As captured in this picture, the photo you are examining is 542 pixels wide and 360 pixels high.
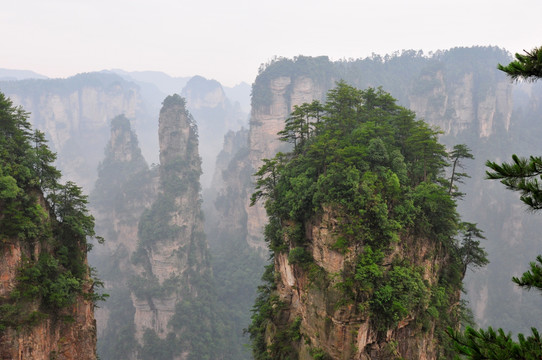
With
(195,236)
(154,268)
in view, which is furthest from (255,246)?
(154,268)

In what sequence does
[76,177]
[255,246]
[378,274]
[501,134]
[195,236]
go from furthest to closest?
[76,177] < [501,134] < [255,246] < [195,236] < [378,274]

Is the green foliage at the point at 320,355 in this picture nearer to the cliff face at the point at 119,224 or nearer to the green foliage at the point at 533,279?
the green foliage at the point at 533,279

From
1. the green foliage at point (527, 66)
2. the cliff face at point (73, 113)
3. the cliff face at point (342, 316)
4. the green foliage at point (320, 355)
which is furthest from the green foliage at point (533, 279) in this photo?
the cliff face at point (73, 113)

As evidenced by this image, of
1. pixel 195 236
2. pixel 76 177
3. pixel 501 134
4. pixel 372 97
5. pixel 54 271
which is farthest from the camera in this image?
pixel 76 177

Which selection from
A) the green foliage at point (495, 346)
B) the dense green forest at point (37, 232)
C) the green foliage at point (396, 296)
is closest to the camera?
the green foliage at point (495, 346)

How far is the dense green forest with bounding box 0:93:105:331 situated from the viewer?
49.8 feet

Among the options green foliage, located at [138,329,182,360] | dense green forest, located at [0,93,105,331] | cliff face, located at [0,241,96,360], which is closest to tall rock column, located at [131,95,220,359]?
green foliage, located at [138,329,182,360]

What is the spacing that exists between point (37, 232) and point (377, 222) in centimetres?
1786

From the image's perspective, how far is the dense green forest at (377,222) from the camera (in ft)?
49.4

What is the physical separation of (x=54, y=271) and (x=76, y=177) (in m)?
117

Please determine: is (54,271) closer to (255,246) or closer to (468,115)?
(255,246)

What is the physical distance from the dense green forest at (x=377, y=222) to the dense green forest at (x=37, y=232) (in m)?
12.0

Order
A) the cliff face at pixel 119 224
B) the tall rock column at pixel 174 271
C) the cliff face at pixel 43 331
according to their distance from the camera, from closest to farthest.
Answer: the cliff face at pixel 43 331 → the tall rock column at pixel 174 271 → the cliff face at pixel 119 224

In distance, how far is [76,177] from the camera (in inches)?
4574
